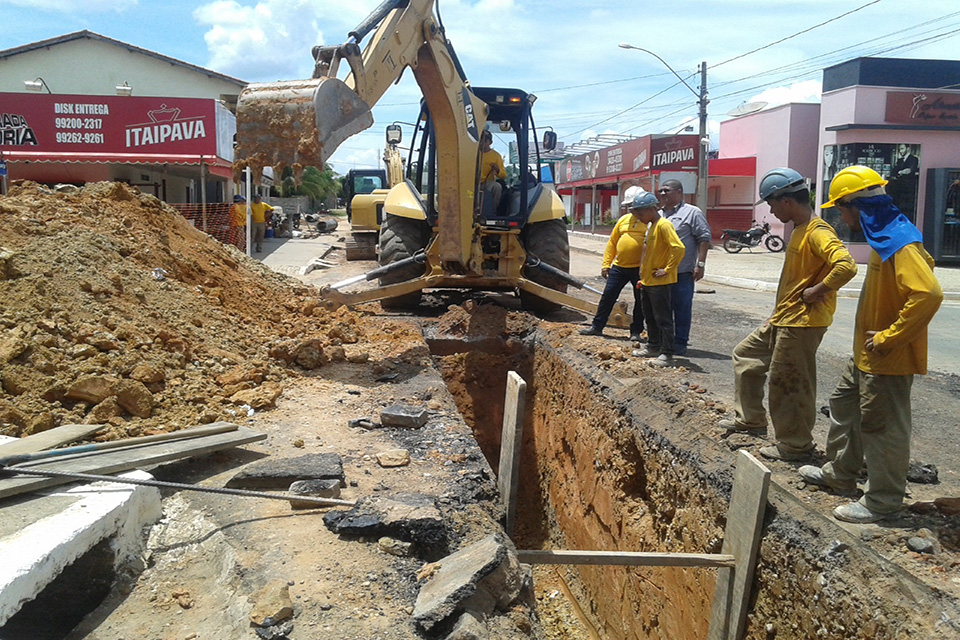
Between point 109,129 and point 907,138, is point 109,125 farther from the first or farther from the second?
point 907,138

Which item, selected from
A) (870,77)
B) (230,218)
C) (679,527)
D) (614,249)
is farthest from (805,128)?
(679,527)

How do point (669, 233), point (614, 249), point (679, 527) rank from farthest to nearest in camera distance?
1. point (614, 249)
2. point (669, 233)
3. point (679, 527)

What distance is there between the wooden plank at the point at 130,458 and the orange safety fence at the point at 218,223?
1266cm

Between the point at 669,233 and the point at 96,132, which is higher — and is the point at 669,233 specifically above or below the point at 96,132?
below

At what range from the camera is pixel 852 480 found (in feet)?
12.5

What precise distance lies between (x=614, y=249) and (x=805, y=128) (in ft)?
73.2

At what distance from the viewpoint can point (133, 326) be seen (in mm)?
6102

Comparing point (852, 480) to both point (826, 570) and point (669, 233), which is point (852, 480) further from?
point (669, 233)

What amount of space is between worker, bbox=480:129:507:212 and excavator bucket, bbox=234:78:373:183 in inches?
146

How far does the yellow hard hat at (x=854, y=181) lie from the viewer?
3469mm

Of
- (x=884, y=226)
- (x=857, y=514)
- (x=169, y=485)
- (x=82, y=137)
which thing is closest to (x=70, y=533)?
(x=169, y=485)

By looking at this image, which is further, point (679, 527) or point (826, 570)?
point (679, 527)

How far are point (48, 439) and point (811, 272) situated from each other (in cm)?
439

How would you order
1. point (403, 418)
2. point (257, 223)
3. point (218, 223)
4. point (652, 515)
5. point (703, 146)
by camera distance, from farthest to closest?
point (703, 146) < point (257, 223) < point (218, 223) < point (403, 418) < point (652, 515)
